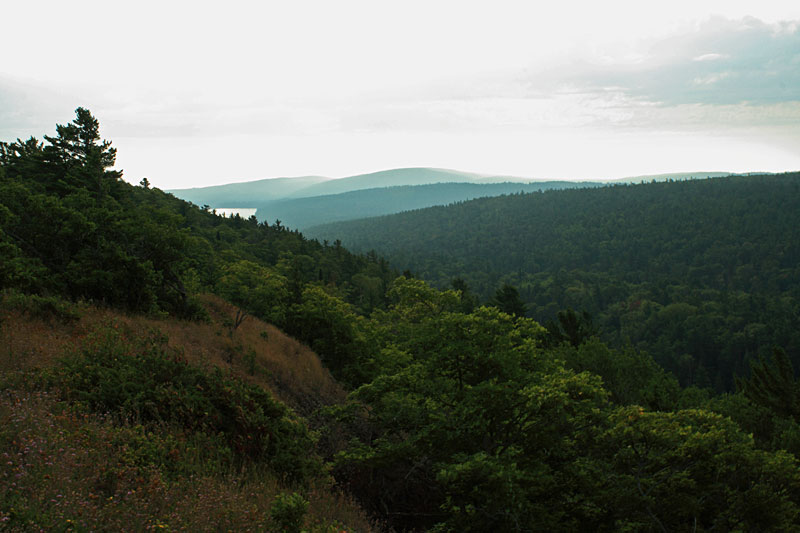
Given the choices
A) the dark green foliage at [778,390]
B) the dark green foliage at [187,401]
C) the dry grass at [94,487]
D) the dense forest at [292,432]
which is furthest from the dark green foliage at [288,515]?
the dark green foliage at [778,390]

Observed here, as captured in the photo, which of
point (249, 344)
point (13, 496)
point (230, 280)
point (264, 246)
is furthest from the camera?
point (264, 246)

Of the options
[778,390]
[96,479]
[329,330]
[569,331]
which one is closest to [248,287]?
[329,330]

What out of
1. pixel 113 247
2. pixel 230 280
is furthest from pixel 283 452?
pixel 230 280

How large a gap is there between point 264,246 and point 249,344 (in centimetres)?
5272

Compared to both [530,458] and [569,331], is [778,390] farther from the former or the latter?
[530,458]

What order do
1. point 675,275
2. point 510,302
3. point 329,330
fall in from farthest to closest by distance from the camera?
1. point 675,275
2. point 510,302
3. point 329,330

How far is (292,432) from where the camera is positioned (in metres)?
7.91

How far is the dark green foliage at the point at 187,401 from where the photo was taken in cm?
685

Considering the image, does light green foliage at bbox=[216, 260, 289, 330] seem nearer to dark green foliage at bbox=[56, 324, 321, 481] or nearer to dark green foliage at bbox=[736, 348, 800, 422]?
dark green foliage at bbox=[56, 324, 321, 481]

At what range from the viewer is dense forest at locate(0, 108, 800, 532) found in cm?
511

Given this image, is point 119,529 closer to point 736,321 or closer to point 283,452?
point 283,452

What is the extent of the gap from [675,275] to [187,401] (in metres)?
154

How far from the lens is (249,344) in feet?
47.3

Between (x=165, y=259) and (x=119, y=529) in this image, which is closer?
(x=119, y=529)
